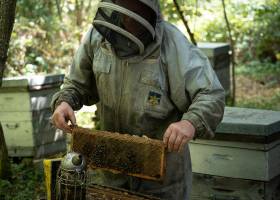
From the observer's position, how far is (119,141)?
2.51 m

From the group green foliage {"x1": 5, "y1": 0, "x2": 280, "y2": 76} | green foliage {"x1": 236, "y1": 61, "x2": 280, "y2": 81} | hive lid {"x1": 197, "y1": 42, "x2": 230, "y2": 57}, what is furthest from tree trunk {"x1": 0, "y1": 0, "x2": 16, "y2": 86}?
green foliage {"x1": 236, "y1": 61, "x2": 280, "y2": 81}

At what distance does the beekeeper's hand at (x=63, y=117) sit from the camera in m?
2.58

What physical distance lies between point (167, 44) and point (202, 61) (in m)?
0.20

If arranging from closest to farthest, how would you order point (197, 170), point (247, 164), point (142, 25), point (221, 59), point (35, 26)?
point (142, 25) < point (247, 164) < point (197, 170) < point (221, 59) < point (35, 26)

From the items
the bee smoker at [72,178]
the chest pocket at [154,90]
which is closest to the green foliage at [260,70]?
the chest pocket at [154,90]

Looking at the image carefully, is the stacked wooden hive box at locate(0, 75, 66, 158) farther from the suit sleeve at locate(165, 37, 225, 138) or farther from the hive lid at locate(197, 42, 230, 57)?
the suit sleeve at locate(165, 37, 225, 138)

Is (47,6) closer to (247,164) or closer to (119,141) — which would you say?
(247,164)

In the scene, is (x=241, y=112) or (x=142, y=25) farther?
(x=241, y=112)

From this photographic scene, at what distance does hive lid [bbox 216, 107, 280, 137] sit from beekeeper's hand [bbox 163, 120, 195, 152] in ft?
5.24

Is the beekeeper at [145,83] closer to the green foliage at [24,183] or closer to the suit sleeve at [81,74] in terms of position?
the suit sleeve at [81,74]

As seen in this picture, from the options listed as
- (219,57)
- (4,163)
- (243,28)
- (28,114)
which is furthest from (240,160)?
(243,28)

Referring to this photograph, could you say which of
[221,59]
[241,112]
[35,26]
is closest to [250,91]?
[221,59]

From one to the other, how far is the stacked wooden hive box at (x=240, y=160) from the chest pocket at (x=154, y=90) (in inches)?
55.3

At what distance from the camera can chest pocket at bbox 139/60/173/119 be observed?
2572 mm
